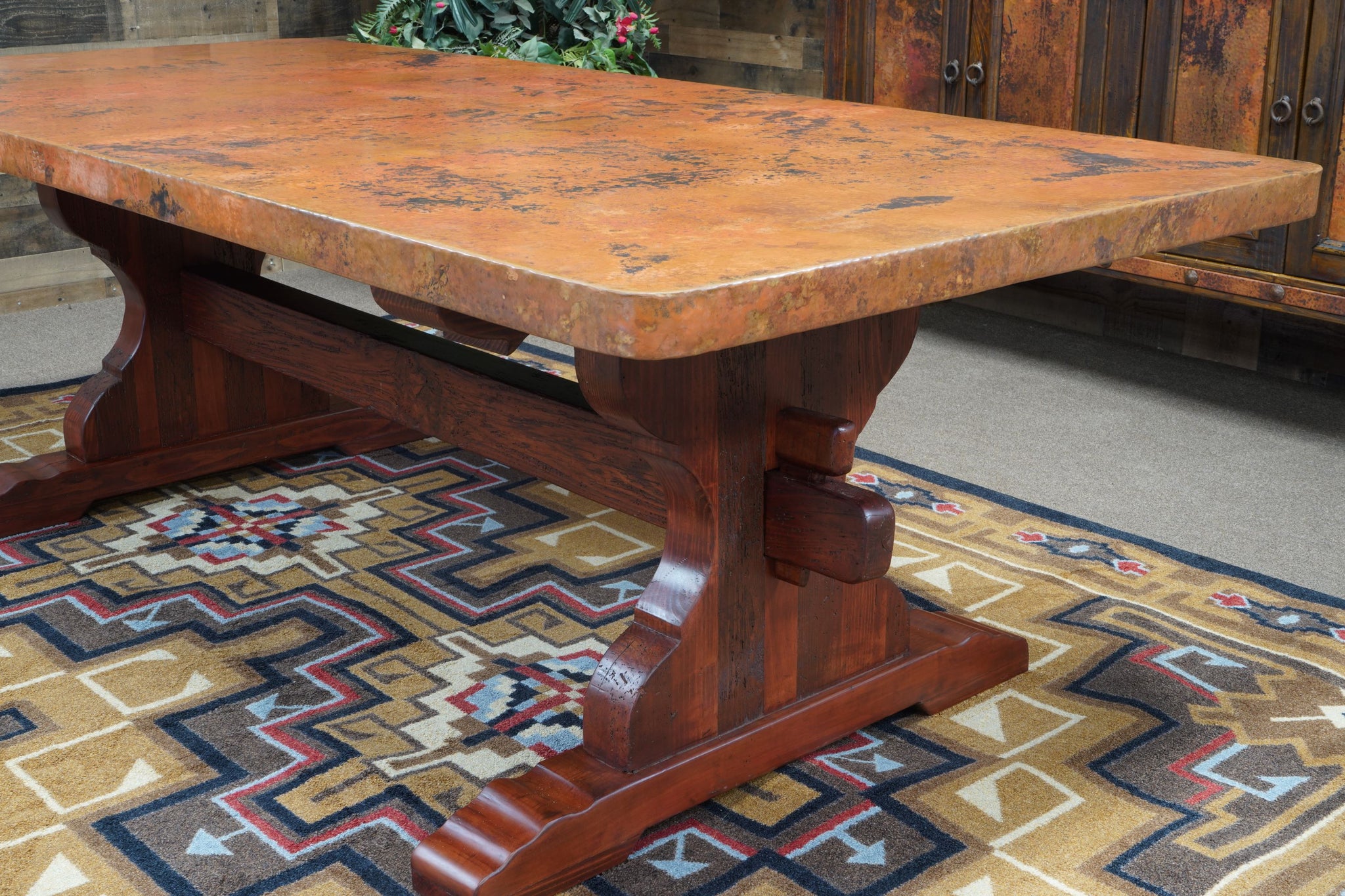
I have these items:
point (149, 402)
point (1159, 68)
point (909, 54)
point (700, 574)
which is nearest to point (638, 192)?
point (700, 574)

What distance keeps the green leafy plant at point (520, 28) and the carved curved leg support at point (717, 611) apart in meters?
2.46

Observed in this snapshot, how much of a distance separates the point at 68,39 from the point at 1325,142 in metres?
2.95

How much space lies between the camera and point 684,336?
36.8 inches

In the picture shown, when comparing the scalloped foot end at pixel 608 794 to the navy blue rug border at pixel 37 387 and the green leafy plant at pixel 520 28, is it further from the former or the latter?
the green leafy plant at pixel 520 28

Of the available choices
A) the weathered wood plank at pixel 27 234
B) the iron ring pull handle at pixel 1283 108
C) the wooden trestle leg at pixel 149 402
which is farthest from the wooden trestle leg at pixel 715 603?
the weathered wood plank at pixel 27 234

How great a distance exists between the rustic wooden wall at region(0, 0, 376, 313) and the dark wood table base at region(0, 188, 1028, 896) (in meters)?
2.01

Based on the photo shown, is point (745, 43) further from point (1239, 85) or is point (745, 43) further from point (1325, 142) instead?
point (1325, 142)

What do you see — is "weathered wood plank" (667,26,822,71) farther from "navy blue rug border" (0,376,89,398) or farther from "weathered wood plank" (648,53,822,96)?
"navy blue rug border" (0,376,89,398)

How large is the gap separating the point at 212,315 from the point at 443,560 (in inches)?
22.9

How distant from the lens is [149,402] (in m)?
2.29

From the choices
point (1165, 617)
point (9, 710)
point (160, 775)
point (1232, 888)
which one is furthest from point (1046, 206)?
point (9, 710)

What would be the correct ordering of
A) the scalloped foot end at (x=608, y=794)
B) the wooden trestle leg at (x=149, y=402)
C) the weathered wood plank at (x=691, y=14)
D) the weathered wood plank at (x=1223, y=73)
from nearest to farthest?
the scalloped foot end at (x=608, y=794) < the wooden trestle leg at (x=149, y=402) < the weathered wood plank at (x=1223, y=73) < the weathered wood plank at (x=691, y=14)

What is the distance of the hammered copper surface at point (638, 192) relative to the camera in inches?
39.3

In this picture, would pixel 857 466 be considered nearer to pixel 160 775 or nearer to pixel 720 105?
pixel 720 105
